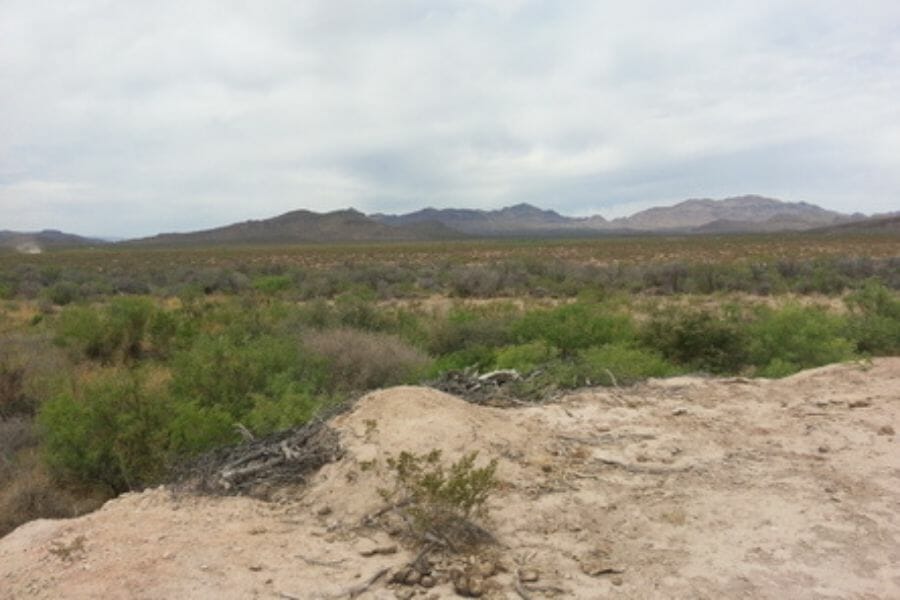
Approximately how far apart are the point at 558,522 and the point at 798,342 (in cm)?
818

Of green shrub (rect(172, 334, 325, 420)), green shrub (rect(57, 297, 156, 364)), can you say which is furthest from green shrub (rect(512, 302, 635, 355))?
green shrub (rect(57, 297, 156, 364))

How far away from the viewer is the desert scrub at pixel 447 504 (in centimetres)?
494

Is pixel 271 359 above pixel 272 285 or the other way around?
above

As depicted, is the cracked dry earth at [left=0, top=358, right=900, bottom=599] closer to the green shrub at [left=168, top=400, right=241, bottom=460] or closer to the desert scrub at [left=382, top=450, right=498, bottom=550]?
the desert scrub at [left=382, top=450, right=498, bottom=550]

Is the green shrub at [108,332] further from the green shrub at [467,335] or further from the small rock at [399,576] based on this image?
the small rock at [399,576]

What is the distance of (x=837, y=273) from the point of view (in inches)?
1119

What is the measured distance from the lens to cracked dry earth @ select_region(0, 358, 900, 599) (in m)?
4.46

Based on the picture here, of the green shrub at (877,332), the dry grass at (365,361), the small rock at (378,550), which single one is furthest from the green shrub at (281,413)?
the green shrub at (877,332)

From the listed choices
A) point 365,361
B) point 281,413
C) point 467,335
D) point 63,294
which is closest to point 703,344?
point 467,335

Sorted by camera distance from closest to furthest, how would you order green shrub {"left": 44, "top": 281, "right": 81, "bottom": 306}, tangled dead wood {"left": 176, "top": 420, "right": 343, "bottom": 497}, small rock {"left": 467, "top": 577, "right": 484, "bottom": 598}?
1. small rock {"left": 467, "top": 577, "right": 484, "bottom": 598}
2. tangled dead wood {"left": 176, "top": 420, "right": 343, "bottom": 497}
3. green shrub {"left": 44, "top": 281, "right": 81, "bottom": 306}

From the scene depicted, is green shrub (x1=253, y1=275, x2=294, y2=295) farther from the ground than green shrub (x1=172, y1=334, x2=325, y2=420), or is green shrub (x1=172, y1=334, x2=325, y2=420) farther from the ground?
green shrub (x1=172, y1=334, x2=325, y2=420)

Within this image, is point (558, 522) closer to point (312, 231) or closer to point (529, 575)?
point (529, 575)

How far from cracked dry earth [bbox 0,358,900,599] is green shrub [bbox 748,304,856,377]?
3.90 meters

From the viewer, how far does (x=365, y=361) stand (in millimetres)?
11312
